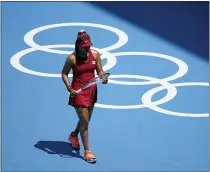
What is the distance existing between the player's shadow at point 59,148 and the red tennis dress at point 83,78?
42.1 inches

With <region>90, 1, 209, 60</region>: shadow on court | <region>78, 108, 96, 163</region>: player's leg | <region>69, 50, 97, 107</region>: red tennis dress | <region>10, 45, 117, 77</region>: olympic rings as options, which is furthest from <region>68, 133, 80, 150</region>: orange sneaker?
<region>90, 1, 209, 60</region>: shadow on court

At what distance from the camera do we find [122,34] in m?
13.3

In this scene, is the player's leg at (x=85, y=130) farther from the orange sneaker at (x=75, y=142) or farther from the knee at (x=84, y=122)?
the orange sneaker at (x=75, y=142)

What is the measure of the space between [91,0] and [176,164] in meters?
6.69

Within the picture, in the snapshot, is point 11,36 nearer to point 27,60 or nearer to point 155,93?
point 27,60

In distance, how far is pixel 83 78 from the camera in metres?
8.64

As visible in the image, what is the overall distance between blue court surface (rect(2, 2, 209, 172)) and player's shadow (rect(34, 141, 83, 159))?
0.02 metres

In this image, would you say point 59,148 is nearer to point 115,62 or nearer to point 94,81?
point 94,81

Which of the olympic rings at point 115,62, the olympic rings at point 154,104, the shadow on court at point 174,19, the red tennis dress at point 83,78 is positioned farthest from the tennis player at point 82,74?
the shadow on court at point 174,19

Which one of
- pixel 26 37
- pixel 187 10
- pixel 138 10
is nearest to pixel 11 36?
pixel 26 37

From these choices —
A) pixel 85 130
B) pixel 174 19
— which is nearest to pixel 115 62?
pixel 174 19

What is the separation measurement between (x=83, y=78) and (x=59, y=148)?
152 centimetres

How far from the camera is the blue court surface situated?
9.27 m

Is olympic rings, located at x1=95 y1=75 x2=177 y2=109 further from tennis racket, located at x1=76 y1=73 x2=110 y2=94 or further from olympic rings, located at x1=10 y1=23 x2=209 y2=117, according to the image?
tennis racket, located at x1=76 y1=73 x2=110 y2=94
